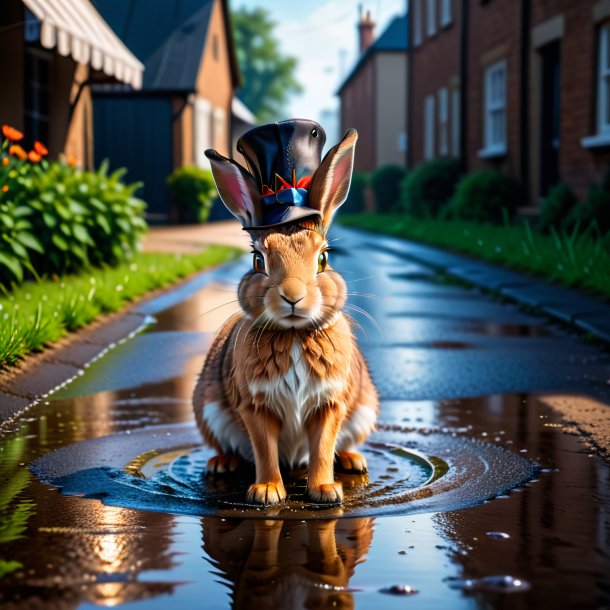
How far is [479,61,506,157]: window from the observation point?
66.9ft

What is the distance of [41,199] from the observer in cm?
1068

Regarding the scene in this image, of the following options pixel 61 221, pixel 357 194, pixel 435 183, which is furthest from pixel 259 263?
pixel 357 194

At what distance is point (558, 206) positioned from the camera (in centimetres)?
1548

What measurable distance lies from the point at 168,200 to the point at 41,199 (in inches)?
653

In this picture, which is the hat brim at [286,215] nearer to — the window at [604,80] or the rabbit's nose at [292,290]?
the rabbit's nose at [292,290]

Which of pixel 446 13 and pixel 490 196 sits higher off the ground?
pixel 446 13

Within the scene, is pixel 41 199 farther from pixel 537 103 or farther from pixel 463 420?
pixel 537 103

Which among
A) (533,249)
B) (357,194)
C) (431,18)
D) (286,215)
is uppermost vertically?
(431,18)

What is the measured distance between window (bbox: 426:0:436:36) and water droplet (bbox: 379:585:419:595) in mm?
25143

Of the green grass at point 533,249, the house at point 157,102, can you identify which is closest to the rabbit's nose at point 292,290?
the green grass at point 533,249

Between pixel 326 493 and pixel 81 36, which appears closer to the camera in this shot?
pixel 326 493

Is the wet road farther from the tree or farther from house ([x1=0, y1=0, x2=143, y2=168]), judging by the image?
the tree

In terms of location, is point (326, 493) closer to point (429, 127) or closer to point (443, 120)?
point (443, 120)

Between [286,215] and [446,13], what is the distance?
23.1 meters
